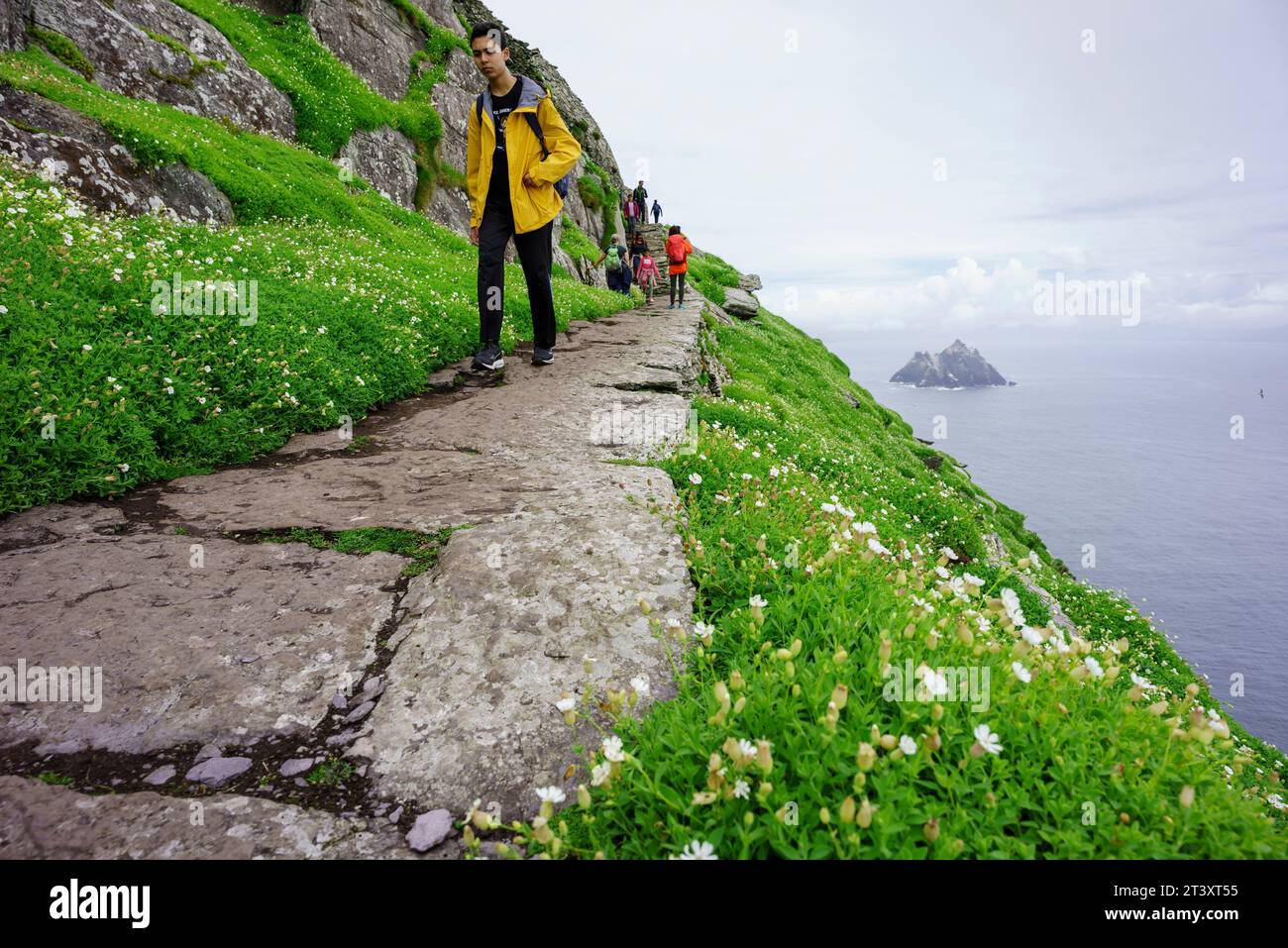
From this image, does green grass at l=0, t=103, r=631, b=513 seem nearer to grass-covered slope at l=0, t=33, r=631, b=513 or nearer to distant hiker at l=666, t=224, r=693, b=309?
grass-covered slope at l=0, t=33, r=631, b=513

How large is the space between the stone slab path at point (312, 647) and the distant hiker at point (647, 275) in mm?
25463

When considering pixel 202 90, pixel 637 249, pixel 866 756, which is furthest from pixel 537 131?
pixel 637 249

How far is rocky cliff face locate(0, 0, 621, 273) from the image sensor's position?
11.6 metres

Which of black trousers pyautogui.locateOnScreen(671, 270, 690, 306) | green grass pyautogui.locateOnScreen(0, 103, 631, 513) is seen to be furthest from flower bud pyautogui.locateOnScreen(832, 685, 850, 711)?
black trousers pyautogui.locateOnScreen(671, 270, 690, 306)

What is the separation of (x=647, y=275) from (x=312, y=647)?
30.1 meters

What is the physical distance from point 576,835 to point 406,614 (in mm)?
1848

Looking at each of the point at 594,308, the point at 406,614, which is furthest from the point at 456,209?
the point at 406,614

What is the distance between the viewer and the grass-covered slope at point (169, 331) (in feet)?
17.8

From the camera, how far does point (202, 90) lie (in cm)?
1917

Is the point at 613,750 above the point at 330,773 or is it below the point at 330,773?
above

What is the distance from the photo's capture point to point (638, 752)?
9.16ft

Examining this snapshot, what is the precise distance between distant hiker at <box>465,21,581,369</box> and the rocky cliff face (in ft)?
23.3

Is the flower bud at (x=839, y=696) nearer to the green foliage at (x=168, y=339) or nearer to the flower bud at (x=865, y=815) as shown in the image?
the flower bud at (x=865, y=815)

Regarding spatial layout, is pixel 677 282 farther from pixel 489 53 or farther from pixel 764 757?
pixel 764 757
